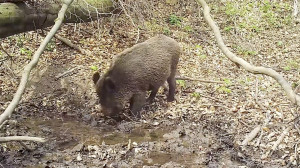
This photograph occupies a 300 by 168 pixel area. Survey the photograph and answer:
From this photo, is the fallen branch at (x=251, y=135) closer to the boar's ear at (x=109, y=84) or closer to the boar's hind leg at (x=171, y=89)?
the boar's hind leg at (x=171, y=89)

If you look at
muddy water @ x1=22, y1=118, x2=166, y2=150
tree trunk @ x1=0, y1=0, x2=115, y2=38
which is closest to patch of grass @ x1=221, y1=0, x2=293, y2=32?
tree trunk @ x1=0, y1=0, x2=115, y2=38

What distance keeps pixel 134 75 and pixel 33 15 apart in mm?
2231

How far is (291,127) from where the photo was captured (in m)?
7.04

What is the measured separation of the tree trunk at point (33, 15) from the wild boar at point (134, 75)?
4.79 ft

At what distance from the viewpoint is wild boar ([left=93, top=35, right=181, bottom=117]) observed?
765 centimetres

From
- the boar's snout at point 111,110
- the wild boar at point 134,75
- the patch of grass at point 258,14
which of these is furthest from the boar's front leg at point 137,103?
the patch of grass at point 258,14

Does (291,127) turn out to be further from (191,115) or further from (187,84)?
(187,84)

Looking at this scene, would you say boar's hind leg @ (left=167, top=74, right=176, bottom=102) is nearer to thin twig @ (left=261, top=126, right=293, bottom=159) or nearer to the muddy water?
the muddy water

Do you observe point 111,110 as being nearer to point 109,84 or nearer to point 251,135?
point 109,84

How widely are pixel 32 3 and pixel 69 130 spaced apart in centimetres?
251

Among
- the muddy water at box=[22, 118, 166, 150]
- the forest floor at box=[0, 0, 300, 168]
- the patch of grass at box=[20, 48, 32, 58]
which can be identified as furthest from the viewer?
the patch of grass at box=[20, 48, 32, 58]

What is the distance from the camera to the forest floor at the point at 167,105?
250 inches

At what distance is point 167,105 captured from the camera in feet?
27.6

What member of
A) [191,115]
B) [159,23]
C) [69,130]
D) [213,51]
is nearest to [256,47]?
[213,51]
